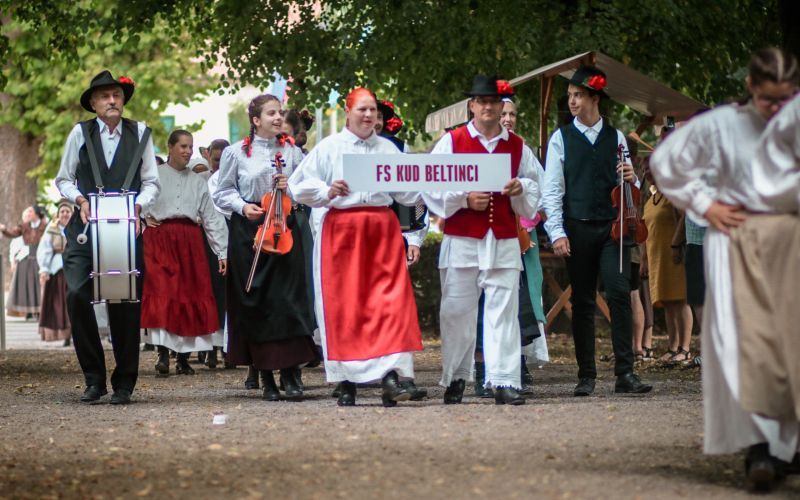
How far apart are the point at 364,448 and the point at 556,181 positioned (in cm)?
354

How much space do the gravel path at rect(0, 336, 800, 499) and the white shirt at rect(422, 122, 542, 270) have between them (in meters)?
0.98

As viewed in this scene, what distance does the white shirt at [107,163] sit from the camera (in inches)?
449

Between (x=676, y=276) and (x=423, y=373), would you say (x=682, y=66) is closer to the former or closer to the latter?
(x=676, y=276)

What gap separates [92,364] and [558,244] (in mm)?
3530

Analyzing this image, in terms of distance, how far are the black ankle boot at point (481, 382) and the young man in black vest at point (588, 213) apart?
0.65m

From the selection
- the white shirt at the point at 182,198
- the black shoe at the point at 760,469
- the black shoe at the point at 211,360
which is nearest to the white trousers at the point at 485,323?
the black shoe at the point at 760,469

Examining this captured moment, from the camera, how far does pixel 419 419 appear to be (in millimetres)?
9859

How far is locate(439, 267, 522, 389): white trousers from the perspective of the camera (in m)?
10.7

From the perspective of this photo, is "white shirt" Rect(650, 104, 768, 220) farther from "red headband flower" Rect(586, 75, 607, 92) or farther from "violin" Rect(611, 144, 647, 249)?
"red headband flower" Rect(586, 75, 607, 92)

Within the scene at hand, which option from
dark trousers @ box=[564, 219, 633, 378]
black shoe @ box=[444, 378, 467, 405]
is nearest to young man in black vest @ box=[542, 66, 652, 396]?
dark trousers @ box=[564, 219, 633, 378]

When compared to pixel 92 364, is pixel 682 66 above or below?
above

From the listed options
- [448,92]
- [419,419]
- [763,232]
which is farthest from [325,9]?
[763,232]

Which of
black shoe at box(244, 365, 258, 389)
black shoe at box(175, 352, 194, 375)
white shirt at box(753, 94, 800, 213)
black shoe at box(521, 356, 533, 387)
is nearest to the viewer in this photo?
white shirt at box(753, 94, 800, 213)

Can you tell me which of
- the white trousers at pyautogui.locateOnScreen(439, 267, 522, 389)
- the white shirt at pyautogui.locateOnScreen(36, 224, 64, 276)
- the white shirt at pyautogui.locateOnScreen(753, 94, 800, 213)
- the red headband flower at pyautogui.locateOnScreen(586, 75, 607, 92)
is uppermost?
the red headband flower at pyautogui.locateOnScreen(586, 75, 607, 92)
